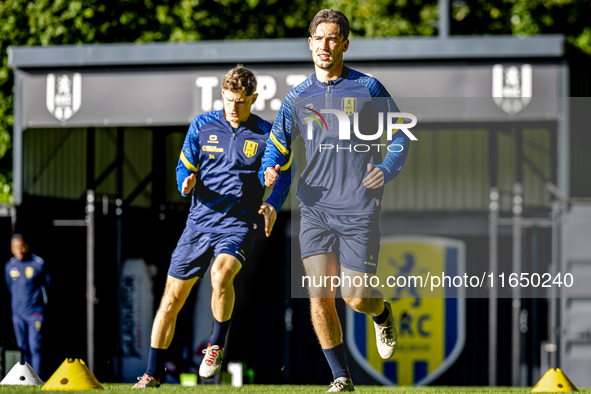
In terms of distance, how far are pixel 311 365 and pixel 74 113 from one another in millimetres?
3993

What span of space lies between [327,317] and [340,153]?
4.13 feet

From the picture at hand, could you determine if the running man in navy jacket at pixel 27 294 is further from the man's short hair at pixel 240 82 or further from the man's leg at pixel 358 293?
the man's leg at pixel 358 293

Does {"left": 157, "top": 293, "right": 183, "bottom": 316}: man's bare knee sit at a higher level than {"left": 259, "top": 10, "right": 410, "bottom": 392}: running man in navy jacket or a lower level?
lower

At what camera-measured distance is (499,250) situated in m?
10.2

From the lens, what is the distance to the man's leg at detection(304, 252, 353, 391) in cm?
630

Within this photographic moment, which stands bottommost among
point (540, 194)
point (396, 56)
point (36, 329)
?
point (36, 329)

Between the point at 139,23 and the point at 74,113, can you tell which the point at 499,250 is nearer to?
the point at 74,113

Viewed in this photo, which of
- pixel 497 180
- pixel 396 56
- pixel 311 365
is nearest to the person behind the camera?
pixel 396 56

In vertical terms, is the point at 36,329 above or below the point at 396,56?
below

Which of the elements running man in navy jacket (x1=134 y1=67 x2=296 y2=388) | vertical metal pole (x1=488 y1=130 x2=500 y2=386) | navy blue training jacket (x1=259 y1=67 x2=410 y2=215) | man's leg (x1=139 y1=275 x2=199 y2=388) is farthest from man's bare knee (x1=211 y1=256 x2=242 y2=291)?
vertical metal pole (x1=488 y1=130 x2=500 y2=386)

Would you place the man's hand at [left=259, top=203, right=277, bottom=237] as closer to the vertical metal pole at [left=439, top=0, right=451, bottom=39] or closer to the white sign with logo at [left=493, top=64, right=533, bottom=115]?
the white sign with logo at [left=493, top=64, right=533, bottom=115]

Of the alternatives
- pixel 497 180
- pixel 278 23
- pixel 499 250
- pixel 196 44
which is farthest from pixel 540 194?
pixel 278 23

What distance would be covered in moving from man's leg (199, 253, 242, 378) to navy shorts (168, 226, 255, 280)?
64 millimetres

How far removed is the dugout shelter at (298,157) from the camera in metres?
8.34
